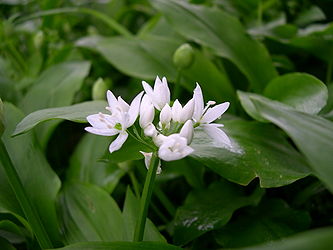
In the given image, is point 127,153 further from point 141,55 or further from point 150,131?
point 141,55

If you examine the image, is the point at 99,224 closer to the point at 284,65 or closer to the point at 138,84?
the point at 138,84

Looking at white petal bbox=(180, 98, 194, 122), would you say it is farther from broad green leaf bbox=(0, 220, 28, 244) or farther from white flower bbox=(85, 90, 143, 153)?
broad green leaf bbox=(0, 220, 28, 244)

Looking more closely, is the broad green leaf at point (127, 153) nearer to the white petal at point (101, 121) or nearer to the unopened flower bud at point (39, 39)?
the white petal at point (101, 121)

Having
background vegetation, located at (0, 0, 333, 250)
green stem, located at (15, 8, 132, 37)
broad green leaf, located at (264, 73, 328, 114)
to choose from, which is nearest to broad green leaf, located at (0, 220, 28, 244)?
background vegetation, located at (0, 0, 333, 250)

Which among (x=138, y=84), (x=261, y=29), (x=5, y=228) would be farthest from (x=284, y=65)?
(x=5, y=228)

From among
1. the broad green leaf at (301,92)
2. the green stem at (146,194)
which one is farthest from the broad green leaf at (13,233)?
the broad green leaf at (301,92)
